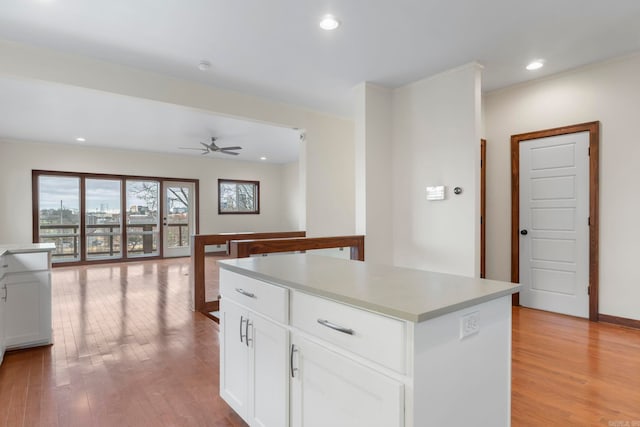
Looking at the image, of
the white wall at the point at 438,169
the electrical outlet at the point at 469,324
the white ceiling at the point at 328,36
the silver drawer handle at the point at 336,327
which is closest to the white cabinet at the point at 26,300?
the white ceiling at the point at 328,36

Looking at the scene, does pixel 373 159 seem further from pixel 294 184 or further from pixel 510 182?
pixel 294 184

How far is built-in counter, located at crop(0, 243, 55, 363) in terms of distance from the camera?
9.61 feet

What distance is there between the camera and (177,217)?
929 centimetres

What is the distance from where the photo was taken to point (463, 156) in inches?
146

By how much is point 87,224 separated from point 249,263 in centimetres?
780

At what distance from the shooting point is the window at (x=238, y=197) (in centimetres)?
1002

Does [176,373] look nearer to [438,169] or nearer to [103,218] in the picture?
[438,169]

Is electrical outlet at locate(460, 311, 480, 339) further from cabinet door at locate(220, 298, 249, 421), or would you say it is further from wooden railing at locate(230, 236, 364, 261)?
wooden railing at locate(230, 236, 364, 261)

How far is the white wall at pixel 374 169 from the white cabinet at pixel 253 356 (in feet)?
8.11

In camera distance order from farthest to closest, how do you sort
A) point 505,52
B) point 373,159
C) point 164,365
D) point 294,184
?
point 294,184 → point 373,159 → point 505,52 → point 164,365

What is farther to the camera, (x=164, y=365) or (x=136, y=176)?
(x=136, y=176)

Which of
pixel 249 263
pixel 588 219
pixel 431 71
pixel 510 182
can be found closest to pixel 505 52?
→ pixel 431 71

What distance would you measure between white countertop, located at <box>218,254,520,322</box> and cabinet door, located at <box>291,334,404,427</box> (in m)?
0.22

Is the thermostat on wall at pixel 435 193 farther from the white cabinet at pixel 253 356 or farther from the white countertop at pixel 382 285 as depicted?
the white cabinet at pixel 253 356
